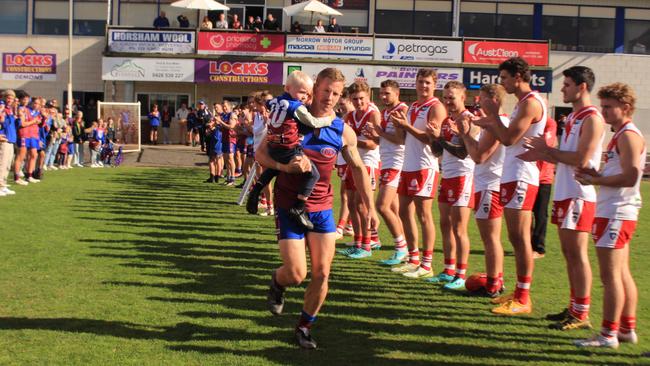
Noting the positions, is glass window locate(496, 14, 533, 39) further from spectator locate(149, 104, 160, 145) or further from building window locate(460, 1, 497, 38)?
spectator locate(149, 104, 160, 145)

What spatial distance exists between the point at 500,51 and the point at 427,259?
26.6 m

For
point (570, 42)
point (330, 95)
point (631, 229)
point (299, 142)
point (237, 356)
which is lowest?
point (237, 356)

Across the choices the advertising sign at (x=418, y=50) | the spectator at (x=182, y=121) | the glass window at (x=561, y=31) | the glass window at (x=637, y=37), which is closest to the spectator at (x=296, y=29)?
the advertising sign at (x=418, y=50)

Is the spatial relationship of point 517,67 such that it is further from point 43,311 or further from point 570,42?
point 570,42

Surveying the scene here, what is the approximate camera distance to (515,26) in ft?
123

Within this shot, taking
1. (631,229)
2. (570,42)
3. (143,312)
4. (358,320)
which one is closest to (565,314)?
(631,229)

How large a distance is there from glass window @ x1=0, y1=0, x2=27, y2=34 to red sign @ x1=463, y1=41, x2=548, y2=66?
2135 centimetres

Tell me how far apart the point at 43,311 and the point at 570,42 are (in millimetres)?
35014

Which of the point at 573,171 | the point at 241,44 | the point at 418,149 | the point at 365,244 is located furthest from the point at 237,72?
the point at 573,171

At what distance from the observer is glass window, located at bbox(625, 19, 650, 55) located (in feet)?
122

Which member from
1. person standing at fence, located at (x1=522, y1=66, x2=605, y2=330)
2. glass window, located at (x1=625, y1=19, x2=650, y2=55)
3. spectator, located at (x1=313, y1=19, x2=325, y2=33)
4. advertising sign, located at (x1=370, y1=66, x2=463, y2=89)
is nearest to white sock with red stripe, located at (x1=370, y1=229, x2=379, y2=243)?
person standing at fence, located at (x1=522, y1=66, x2=605, y2=330)

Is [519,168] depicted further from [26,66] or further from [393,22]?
[26,66]

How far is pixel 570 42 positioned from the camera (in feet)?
122

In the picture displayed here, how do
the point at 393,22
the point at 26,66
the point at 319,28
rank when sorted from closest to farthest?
1. the point at 319,28
2. the point at 26,66
3. the point at 393,22
